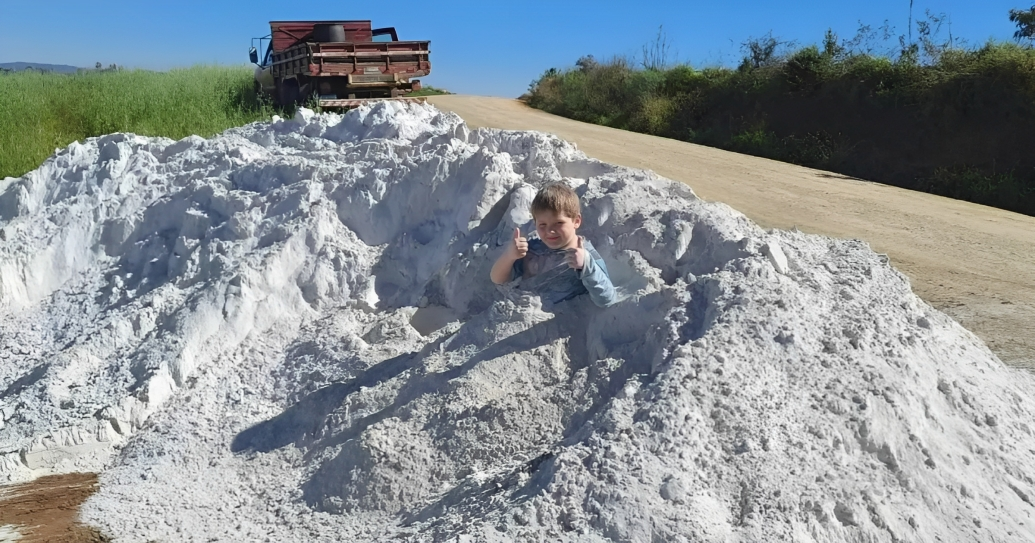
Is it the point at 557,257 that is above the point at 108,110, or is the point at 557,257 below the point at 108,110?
below

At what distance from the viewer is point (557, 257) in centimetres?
377

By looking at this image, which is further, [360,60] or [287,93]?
[287,93]

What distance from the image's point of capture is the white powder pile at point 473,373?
2750 mm

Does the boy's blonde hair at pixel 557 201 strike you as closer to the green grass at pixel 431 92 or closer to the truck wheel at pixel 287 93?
the truck wheel at pixel 287 93

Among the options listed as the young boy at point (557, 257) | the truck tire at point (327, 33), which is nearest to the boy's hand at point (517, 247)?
the young boy at point (557, 257)

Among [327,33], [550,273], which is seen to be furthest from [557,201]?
[327,33]

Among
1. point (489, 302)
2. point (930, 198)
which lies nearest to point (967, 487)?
point (489, 302)

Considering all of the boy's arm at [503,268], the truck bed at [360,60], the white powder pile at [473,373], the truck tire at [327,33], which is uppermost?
the truck tire at [327,33]

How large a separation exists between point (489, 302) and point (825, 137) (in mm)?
12359

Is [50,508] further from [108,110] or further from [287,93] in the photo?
[287,93]

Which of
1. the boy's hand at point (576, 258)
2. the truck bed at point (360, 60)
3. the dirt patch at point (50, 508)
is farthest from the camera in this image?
the truck bed at point (360, 60)

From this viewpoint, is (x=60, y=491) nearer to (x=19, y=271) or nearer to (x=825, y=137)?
(x=19, y=271)

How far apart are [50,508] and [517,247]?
2.35 meters

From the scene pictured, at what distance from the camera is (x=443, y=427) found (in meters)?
3.43
